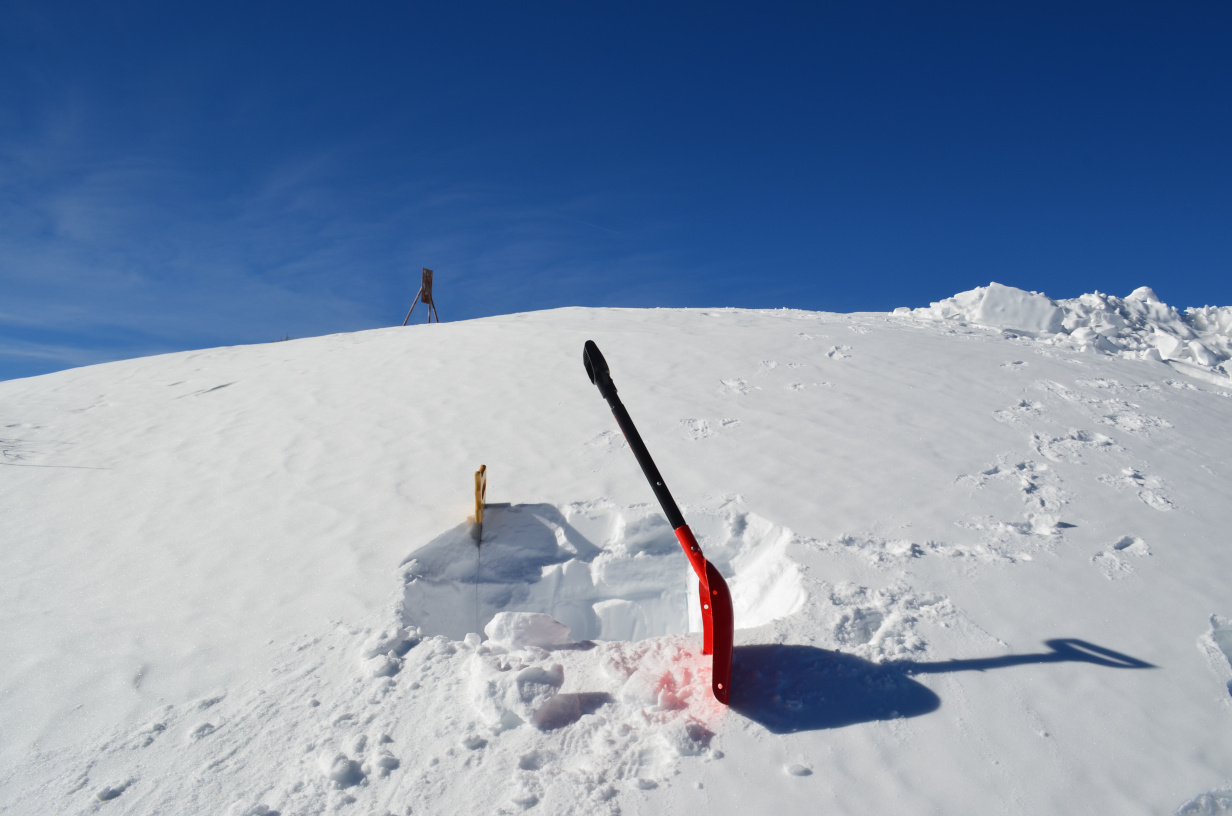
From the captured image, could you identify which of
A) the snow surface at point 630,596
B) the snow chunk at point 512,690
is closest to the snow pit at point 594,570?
the snow surface at point 630,596

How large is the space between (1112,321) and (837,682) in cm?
1021

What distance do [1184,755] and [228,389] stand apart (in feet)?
27.9

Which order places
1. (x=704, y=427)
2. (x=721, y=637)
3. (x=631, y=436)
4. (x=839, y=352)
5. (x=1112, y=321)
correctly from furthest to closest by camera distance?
(x=1112, y=321), (x=839, y=352), (x=704, y=427), (x=631, y=436), (x=721, y=637)

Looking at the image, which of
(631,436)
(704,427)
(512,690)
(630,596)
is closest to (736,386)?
(704,427)

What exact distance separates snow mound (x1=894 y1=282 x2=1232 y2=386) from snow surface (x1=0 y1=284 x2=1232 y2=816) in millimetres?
1494

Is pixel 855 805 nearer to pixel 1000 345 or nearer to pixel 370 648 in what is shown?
pixel 370 648

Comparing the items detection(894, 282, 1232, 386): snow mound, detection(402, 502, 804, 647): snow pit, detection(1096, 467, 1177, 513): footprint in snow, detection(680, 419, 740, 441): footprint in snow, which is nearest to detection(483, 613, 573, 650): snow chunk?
detection(402, 502, 804, 647): snow pit

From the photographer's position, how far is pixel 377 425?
5.73 meters

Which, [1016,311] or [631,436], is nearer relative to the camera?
[631,436]

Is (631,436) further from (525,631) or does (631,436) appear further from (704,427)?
(704,427)

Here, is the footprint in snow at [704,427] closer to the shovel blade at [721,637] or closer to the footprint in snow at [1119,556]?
the footprint in snow at [1119,556]

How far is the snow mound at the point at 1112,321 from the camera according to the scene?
8.16 meters

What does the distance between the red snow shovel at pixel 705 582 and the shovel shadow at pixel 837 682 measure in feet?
0.45

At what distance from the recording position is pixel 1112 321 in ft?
31.6
